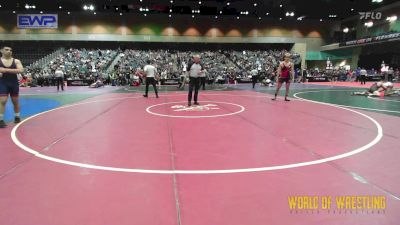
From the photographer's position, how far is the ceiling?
32875 mm

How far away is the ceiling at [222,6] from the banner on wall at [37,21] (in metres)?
1.89

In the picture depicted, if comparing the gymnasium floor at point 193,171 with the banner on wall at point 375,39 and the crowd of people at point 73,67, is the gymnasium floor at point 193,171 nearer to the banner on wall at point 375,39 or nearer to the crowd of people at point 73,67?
the crowd of people at point 73,67

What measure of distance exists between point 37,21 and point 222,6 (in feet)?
63.5

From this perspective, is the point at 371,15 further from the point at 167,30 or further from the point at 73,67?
the point at 73,67

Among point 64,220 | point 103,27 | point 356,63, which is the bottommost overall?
point 64,220

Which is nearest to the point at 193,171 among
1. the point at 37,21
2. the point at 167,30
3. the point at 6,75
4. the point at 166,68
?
the point at 6,75

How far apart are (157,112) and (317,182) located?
5952 millimetres

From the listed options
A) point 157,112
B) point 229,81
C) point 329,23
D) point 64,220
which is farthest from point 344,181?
point 329,23

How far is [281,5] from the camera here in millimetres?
33500

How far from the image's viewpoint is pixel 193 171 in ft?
12.7

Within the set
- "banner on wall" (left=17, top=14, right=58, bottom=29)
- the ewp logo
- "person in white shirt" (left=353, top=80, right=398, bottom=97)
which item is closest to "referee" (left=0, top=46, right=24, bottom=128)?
"person in white shirt" (left=353, top=80, right=398, bottom=97)

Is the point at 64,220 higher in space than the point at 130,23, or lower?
lower

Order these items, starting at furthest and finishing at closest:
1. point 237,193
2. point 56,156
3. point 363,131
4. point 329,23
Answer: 1. point 329,23
2. point 363,131
3. point 56,156
4. point 237,193

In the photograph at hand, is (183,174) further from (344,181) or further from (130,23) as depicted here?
(130,23)
